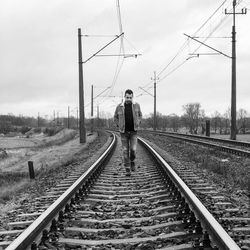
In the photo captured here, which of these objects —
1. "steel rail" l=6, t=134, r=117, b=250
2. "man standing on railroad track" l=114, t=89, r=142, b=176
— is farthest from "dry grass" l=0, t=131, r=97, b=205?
"steel rail" l=6, t=134, r=117, b=250

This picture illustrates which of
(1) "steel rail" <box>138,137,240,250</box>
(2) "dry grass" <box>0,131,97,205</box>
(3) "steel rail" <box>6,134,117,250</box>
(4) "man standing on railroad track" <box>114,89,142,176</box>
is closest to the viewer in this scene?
(1) "steel rail" <box>138,137,240,250</box>

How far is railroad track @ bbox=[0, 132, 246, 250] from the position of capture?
4.16 m

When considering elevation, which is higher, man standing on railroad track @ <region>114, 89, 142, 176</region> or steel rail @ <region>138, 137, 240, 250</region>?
man standing on railroad track @ <region>114, 89, 142, 176</region>

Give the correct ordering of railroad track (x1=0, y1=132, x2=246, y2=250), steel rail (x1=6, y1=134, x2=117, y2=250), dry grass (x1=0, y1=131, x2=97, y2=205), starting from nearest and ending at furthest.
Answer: steel rail (x1=6, y1=134, x2=117, y2=250) < railroad track (x1=0, y1=132, x2=246, y2=250) < dry grass (x1=0, y1=131, x2=97, y2=205)

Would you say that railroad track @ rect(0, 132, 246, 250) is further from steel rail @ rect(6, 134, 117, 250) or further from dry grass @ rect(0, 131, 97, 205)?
dry grass @ rect(0, 131, 97, 205)

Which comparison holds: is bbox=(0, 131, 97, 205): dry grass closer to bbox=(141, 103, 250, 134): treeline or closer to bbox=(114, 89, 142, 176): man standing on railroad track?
bbox=(114, 89, 142, 176): man standing on railroad track

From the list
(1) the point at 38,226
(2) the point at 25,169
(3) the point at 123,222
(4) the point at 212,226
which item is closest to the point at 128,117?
(3) the point at 123,222

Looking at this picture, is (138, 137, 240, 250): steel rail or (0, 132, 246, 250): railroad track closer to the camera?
(138, 137, 240, 250): steel rail

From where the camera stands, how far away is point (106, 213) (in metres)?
5.70

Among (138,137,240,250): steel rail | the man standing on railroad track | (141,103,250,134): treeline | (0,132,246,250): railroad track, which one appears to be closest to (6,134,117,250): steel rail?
(0,132,246,250): railroad track

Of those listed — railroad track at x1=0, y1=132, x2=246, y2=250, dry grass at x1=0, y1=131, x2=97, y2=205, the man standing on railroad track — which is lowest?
dry grass at x1=0, y1=131, x2=97, y2=205

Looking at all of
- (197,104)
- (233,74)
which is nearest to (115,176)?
(233,74)

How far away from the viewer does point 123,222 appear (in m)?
5.18

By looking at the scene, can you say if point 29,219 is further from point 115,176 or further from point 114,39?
point 114,39
